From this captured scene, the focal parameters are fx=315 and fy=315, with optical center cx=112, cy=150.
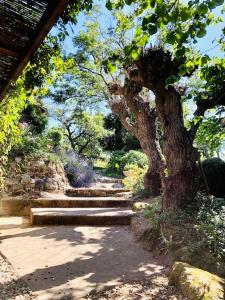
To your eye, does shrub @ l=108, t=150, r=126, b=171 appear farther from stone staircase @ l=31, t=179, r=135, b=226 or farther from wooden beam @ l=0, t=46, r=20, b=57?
wooden beam @ l=0, t=46, r=20, b=57

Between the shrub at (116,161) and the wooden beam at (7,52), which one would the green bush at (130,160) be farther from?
the wooden beam at (7,52)

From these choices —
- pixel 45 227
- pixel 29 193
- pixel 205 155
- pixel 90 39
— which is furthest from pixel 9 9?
pixel 205 155

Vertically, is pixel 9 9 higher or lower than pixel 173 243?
higher

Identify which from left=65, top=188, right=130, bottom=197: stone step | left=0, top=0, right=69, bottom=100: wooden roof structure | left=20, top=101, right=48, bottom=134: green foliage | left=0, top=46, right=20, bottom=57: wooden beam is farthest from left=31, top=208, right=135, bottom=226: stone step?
left=20, top=101, right=48, bottom=134: green foliage

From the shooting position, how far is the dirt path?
3.47 m

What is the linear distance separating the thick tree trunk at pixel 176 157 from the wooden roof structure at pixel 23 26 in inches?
155

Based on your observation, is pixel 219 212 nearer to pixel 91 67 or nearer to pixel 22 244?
pixel 22 244

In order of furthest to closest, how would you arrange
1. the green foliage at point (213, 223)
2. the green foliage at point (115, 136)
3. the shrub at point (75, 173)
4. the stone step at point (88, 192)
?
the green foliage at point (115, 136) → the shrub at point (75, 173) → the stone step at point (88, 192) → the green foliage at point (213, 223)

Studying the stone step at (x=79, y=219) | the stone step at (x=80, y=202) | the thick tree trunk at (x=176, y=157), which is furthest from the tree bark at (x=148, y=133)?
the thick tree trunk at (x=176, y=157)

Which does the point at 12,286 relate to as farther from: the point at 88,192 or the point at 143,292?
the point at 88,192

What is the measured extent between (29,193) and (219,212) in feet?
17.0

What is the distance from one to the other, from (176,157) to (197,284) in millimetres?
3141

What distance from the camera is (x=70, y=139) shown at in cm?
1973

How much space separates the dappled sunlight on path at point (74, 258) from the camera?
Answer: 3504mm
